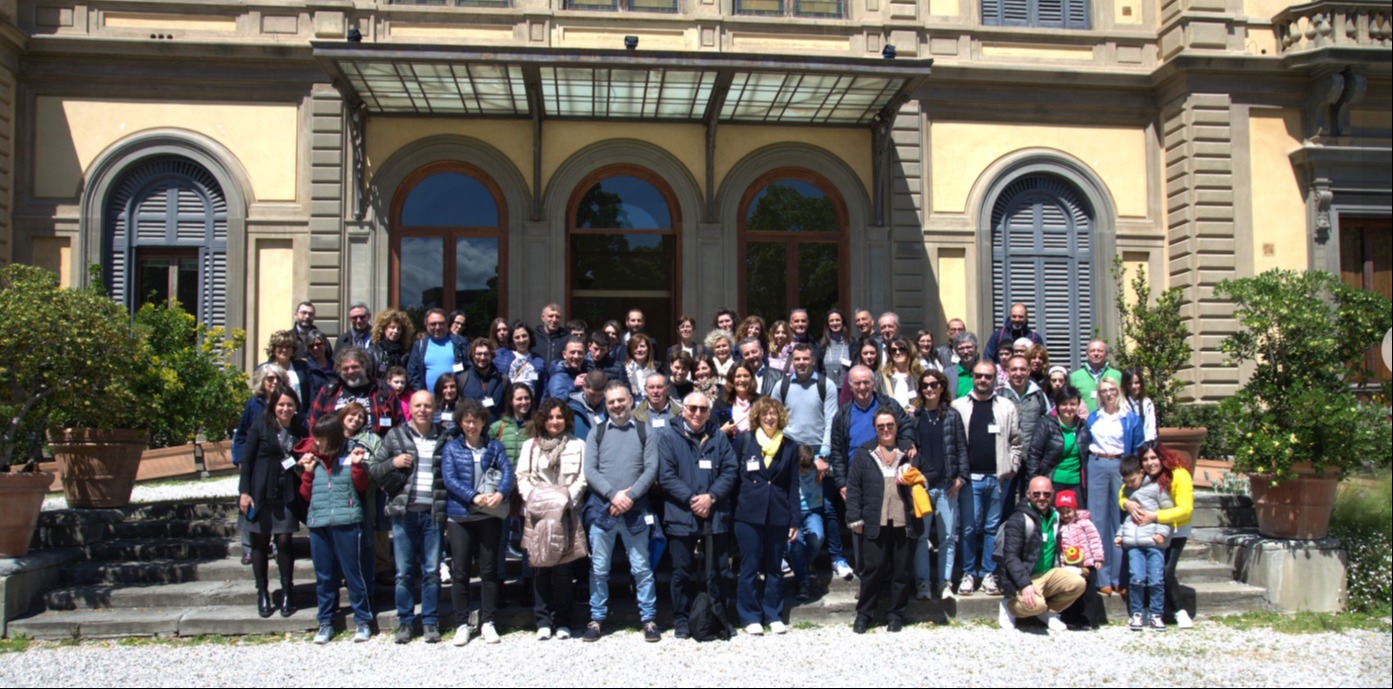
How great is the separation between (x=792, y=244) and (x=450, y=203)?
4.99m

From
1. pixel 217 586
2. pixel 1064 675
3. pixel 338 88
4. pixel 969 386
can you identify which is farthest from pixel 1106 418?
pixel 338 88

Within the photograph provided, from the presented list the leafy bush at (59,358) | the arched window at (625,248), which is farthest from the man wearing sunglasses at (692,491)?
the arched window at (625,248)

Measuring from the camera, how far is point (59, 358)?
887 centimetres

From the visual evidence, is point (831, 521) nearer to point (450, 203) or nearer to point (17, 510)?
point (17, 510)

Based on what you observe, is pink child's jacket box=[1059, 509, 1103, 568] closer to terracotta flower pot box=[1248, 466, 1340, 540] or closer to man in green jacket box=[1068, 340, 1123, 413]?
man in green jacket box=[1068, 340, 1123, 413]

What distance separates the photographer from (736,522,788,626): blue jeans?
8.27 metres

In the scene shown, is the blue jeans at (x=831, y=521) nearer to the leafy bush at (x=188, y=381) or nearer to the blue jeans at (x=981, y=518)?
the blue jeans at (x=981, y=518)

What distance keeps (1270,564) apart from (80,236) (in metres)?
14.8

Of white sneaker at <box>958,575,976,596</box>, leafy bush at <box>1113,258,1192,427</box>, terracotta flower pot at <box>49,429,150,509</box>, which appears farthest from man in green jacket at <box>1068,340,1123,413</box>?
terracotta flower pot at <box>49,429,150,509</box>

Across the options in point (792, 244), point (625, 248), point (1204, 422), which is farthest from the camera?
point (792, 244)

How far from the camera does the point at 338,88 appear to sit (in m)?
13.9

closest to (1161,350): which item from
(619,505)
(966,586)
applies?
(966,586)

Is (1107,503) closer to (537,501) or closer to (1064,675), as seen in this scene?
(1064,675)

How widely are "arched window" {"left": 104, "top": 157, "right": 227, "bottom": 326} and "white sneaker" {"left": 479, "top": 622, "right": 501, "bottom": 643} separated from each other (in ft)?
28.6
